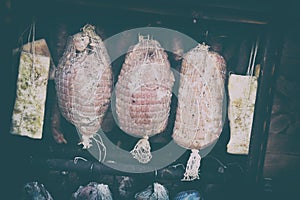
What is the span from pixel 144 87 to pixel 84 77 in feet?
1.14

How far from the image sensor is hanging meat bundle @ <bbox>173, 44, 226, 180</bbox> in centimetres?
218

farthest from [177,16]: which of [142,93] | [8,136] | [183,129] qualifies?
[8,136]

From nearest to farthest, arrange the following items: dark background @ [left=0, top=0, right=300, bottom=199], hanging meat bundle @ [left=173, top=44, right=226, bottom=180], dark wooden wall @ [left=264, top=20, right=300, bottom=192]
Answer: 1. dark background @ [left=0, top=0, right=300, bottom=199]
2. hanging meat bundle @ [left=173, top=44, right=226, bottom=180]
3. dark wooden wall @ [left=264, top=20, right=300, bottom=192]

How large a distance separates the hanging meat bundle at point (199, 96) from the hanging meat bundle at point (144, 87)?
4.0 inches

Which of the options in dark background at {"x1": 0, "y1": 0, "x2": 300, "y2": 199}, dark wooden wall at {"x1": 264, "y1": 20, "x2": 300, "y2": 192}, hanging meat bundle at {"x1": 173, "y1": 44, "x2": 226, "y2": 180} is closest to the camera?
dark background at {"x1": 0, "y1": 0, "x2": 300, "y2": 199}

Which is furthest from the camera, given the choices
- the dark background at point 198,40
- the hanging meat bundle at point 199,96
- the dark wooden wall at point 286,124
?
the dark wooden wall at point 286,124

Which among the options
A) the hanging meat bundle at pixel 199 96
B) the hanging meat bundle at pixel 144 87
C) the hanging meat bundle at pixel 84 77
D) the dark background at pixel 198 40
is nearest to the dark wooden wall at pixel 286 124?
the dark background at pixel 198 40

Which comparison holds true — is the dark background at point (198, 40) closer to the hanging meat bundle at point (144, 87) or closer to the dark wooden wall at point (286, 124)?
the dark wooden wall at point (286, 124)

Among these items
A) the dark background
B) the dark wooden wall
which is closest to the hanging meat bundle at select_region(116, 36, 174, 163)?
the dark background

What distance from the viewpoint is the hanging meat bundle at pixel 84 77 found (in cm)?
212

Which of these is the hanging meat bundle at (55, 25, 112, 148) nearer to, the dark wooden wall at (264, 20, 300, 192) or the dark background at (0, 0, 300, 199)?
the dark background at (0, 0, 300, 199)

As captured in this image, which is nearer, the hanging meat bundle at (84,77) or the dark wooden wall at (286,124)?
the hanging meat bundle at (84,77)

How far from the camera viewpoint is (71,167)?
7.52 ft

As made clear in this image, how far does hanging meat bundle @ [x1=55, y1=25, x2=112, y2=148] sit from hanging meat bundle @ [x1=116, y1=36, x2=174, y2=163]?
11cm
